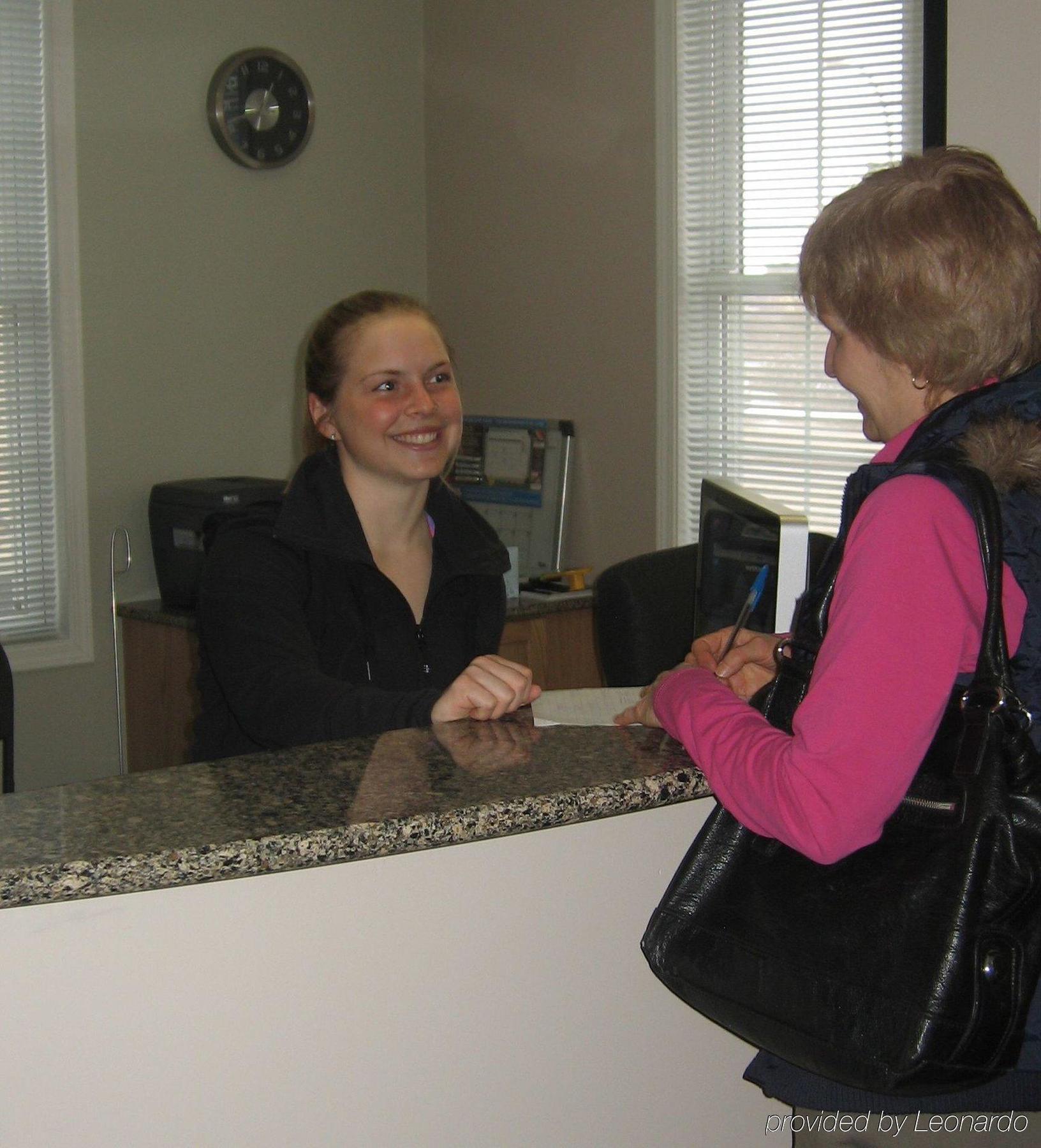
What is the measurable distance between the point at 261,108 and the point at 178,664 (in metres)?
1.68

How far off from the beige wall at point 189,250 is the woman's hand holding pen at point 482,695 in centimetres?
284

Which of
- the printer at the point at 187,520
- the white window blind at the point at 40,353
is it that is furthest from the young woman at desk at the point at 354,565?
the white window blind at the point at 40,353

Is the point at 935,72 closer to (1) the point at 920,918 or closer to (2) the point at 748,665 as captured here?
(2) the point at 748,665

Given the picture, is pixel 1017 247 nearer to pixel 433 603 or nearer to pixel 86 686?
pixel 433 603

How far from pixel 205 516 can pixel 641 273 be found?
1.42 metres

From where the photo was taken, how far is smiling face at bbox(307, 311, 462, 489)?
7.14 feet

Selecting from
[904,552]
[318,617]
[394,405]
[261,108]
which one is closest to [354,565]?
[318,617]

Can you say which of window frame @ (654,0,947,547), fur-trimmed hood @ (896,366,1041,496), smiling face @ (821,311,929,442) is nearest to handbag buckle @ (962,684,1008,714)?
fur-trimmed hood @ (896,366,1041,496)

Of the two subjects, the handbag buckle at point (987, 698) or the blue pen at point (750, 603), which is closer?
the handbag buckle at point (987, 698)

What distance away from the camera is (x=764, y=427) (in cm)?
400

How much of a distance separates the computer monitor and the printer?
6.85 ft

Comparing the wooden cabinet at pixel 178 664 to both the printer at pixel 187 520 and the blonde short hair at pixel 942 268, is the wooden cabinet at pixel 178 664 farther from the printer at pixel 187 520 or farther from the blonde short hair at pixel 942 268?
the blonde short hair at pixel 942 268

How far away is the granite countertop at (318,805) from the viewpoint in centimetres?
102

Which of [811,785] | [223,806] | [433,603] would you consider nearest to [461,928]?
[223,806]
